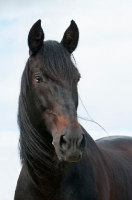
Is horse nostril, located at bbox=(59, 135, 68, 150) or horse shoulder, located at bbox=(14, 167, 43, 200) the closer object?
horse nostril, located at bbox=(59, 135, 68, 150)

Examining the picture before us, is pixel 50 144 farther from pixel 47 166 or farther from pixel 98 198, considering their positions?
pixel 98 198

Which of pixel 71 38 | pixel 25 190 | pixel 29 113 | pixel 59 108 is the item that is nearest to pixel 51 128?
pixel 59 108

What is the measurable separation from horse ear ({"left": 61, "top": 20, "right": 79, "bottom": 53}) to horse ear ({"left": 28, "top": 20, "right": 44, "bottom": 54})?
0.31 metres

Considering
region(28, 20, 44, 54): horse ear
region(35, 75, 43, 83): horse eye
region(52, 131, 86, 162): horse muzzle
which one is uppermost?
region(28, 20, 44, 54): horse ear

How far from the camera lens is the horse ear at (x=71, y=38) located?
7285 millimetres

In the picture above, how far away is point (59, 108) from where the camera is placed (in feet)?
21.5

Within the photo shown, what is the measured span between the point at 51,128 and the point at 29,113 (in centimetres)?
43

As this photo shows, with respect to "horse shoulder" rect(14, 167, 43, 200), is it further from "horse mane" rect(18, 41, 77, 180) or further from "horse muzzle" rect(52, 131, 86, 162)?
"horse muzzle" rect(52, 131, 86, 162)

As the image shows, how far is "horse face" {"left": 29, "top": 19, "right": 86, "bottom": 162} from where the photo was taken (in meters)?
6.17

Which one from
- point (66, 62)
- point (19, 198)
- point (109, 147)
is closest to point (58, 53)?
point (66, 62)

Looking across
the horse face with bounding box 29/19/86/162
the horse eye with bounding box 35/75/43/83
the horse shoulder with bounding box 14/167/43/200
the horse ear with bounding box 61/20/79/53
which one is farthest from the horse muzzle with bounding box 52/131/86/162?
the horse ear with bounding box 61/20/79/53

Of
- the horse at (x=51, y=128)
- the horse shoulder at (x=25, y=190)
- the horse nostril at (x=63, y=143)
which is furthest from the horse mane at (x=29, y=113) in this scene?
the horse nostril at (x=63, y=143)

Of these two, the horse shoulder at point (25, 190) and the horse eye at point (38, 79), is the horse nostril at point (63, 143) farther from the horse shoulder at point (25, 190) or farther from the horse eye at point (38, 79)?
the horse shoulder at point (25, 190)

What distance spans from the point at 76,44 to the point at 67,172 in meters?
1.47
